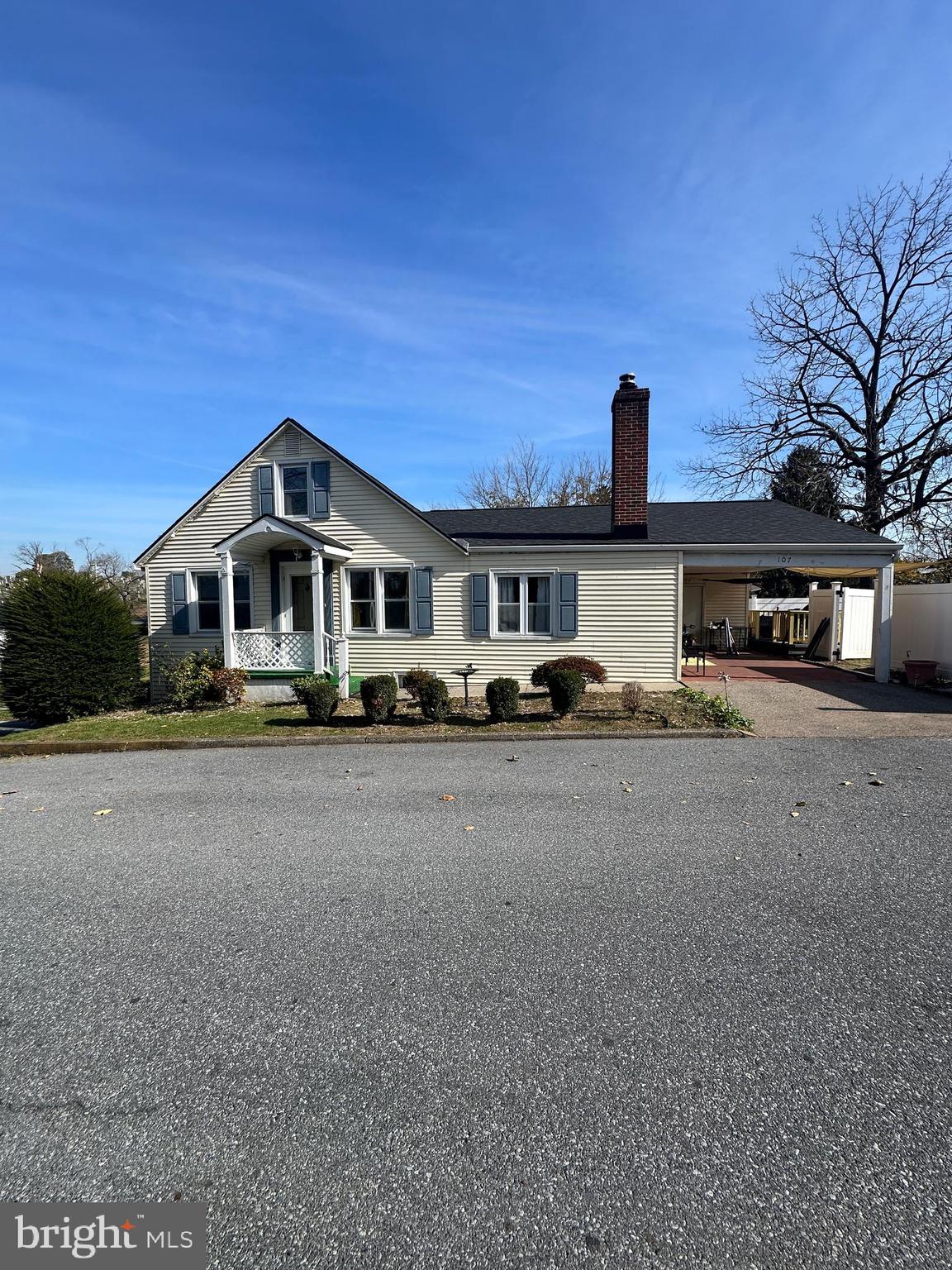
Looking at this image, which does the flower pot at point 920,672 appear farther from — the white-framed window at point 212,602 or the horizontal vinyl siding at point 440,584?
the white-framed window at point 212,602

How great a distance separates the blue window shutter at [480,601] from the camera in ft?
44.2

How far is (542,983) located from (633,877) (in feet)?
4.47

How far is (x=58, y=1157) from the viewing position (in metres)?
2.06

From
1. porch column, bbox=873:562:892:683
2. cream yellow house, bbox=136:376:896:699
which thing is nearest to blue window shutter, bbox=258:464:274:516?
cream yellow house, bbox=136:376:896:699

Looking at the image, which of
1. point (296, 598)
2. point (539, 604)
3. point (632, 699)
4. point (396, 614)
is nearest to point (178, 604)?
point (296, 598)

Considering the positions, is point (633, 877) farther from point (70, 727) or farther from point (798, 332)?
point (798, 332)

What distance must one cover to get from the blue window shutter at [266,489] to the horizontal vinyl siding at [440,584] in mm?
174

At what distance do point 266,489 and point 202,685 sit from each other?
16.1 feet

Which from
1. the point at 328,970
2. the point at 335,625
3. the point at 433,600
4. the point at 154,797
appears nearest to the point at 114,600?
the point at 335,625

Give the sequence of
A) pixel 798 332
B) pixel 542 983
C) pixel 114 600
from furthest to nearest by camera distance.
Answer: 1. pixel 798 332
2. pixel 114 600
3. pixel 542 983

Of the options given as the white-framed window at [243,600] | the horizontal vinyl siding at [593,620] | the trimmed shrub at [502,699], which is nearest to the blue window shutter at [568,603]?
the horizontal vinyl siding at [593,620]

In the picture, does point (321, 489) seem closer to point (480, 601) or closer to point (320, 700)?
point (480, 601)

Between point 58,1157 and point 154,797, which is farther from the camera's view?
point 154,797

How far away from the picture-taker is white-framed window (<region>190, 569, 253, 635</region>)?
47.1ft
